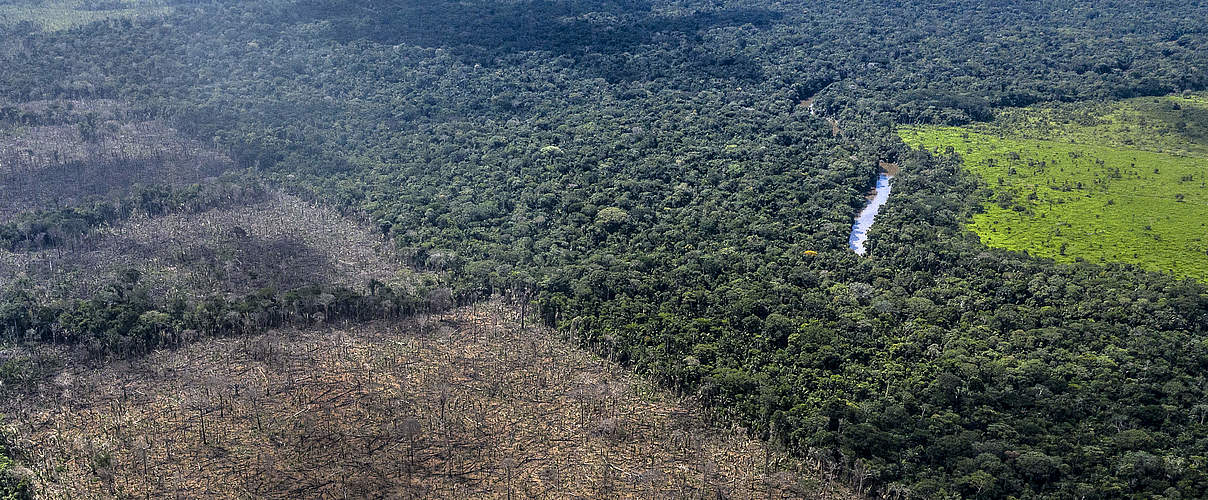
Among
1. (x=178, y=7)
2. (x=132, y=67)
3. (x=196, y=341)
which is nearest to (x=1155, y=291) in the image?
(x=196, y=341)

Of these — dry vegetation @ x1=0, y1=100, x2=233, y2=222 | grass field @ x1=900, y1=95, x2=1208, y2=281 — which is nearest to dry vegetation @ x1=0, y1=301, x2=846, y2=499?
dry vegetation @ x1=0, y1=100, x2=233, y2=222

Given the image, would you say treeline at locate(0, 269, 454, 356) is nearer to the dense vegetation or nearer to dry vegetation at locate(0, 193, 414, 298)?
the dense vegetation

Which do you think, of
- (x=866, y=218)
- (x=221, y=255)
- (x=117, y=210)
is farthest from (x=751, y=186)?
(x=117, y=210)

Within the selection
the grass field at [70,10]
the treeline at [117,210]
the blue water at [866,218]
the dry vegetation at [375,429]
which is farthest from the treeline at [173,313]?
the grass field at [70,10]

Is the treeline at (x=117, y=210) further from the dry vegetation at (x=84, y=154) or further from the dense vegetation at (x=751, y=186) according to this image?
the dense vegetation at (x=751, y=186)

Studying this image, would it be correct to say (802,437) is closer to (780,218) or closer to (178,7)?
(780,218)

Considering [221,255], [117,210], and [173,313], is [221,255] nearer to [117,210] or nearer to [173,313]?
[173,313]
